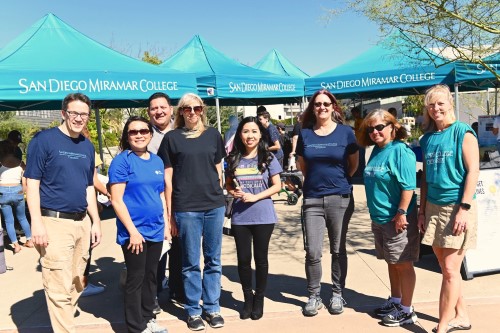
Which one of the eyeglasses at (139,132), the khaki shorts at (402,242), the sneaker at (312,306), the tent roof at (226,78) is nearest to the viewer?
the eyeglasses at (139,132)

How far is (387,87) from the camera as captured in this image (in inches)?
355

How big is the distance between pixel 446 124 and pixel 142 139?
2.19 metres

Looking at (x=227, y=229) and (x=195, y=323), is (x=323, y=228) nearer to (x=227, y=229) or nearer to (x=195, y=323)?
(x=227, y=229)

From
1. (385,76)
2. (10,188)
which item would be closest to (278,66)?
(385,76)

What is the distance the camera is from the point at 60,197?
3.00 m

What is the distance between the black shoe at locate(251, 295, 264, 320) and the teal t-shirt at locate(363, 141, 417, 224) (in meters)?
1.17

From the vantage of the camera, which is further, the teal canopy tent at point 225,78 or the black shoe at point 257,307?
the teal canopy tent at point 225,78

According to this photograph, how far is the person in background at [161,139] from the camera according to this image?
375cm

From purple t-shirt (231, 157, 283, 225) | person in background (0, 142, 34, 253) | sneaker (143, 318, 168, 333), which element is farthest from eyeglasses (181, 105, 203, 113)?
person in background (0, 142, 34, 253)

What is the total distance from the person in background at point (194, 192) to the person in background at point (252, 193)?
13 centimetres

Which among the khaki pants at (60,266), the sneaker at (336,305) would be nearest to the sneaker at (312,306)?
the sneaker at (336,305)

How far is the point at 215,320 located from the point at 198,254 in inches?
22.5

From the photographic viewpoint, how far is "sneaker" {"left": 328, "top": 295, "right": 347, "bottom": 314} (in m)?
3.65

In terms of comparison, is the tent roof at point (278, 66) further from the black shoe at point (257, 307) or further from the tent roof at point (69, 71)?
the black shoe at point (257, 307)
